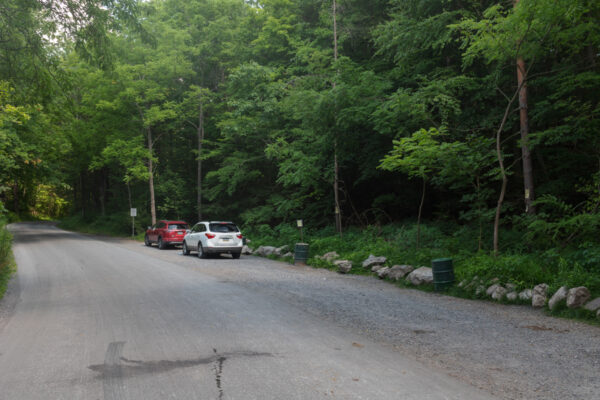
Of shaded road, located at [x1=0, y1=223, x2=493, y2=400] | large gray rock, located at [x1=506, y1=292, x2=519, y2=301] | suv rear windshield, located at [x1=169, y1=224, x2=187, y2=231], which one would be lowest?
shaded road, located at [x1=0, y1=223, x2=493, y2=400]

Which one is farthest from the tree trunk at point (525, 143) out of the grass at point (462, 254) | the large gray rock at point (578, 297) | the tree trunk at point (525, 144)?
the large gray rock at point (578, 297)

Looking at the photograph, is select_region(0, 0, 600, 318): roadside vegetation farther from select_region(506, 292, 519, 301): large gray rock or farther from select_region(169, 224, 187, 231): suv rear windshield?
select_region(169, 224, 187, 231): suv rear windshield

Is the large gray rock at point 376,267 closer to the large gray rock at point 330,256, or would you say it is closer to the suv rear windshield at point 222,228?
the large gray rock at point 330,256

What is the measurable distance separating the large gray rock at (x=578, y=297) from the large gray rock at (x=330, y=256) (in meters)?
8.51

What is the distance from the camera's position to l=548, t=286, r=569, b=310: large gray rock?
7.53 meters

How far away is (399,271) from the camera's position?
38.3ft

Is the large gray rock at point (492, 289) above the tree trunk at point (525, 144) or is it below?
below

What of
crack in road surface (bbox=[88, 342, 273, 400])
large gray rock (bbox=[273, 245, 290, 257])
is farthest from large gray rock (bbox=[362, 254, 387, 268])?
crack in road surface (bbox=[88, 342, 273, 400])

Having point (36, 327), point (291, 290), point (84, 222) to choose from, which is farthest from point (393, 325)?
point (84, 222)

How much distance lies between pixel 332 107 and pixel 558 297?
10539mm

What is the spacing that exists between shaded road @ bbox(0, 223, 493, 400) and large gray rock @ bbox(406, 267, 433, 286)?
310 centimetres

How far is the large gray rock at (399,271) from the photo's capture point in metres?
11.5

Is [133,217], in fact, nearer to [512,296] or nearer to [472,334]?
[512,296]

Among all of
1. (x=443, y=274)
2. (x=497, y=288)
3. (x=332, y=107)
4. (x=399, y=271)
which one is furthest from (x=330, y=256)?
(x=497, y=288)
